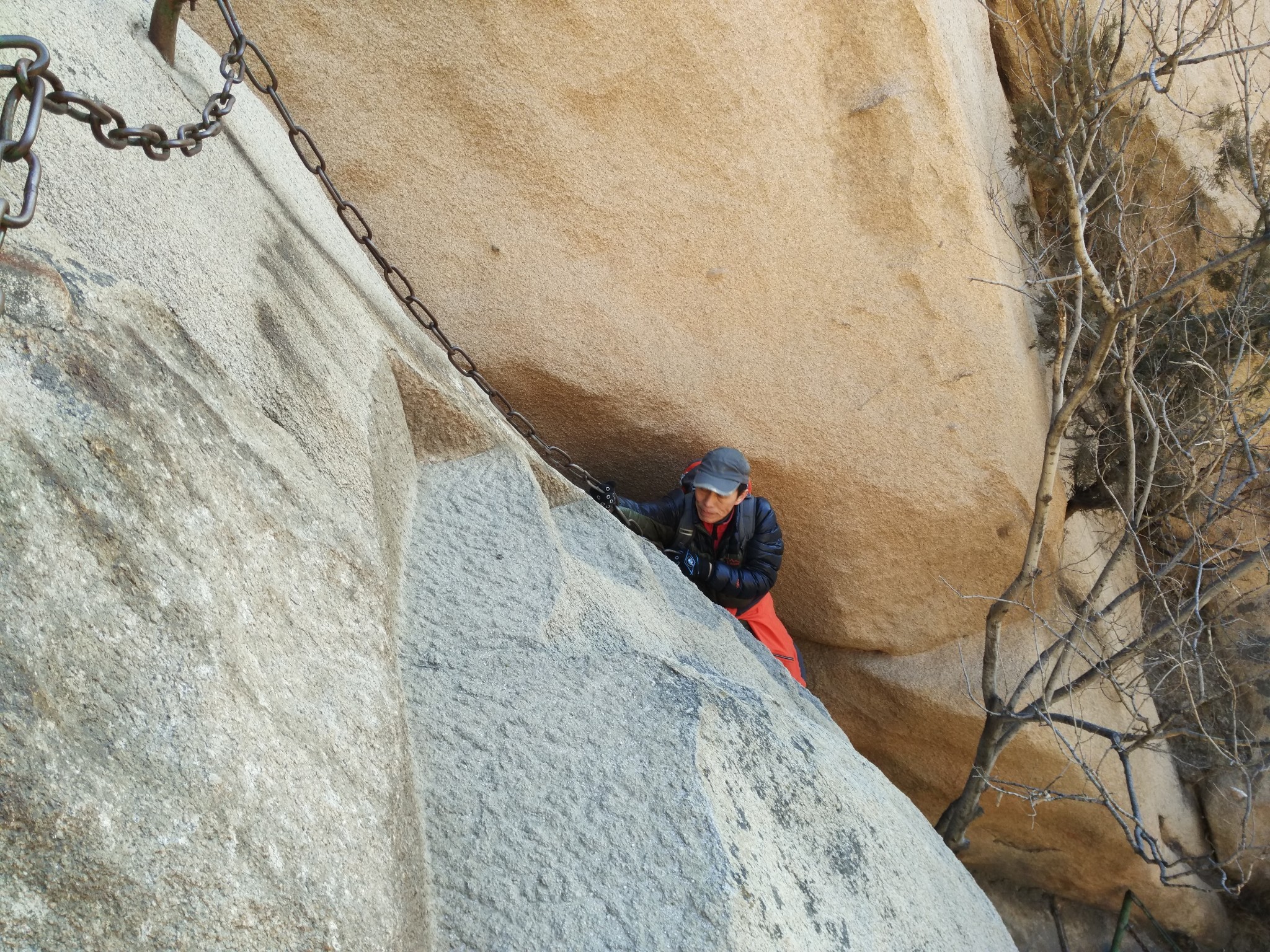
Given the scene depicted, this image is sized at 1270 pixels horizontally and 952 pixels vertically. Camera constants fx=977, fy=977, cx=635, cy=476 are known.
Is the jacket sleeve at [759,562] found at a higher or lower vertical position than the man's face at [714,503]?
lower

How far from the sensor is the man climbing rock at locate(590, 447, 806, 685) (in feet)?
12.6

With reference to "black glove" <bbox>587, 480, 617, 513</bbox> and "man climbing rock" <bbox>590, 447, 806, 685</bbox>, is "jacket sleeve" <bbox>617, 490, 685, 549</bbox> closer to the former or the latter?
"man climbing rock" <bbox>590, 447, 806, 685</bbox>

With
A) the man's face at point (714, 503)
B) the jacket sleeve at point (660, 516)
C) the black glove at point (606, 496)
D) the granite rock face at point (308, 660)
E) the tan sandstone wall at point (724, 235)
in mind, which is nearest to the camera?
the granite rock face at point (308, 660)

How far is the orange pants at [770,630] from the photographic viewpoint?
A: 3.98 meters

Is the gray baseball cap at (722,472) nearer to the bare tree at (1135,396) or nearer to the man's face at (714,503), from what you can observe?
the man's face at (714,503)

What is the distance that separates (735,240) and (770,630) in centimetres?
162

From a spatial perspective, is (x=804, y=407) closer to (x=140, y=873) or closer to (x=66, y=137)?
(x=66, y=137)

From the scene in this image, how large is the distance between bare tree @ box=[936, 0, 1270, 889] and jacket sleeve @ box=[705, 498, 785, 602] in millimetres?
957

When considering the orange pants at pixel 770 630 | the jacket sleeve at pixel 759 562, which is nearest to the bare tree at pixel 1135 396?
the orange pants at pixel 770 630

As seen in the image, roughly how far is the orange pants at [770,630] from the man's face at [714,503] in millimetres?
402

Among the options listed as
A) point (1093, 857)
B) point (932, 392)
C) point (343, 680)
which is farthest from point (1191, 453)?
point (343, 680)

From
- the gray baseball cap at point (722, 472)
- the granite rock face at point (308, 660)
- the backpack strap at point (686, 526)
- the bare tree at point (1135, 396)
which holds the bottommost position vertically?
the bare tree at point (1135, 396)

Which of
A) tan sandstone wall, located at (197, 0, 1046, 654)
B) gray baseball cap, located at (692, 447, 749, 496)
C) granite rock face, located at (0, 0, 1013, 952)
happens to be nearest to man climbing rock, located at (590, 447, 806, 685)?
gray baseball cap, located at (692, 447, 749, 496)

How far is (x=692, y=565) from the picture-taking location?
3861mm
